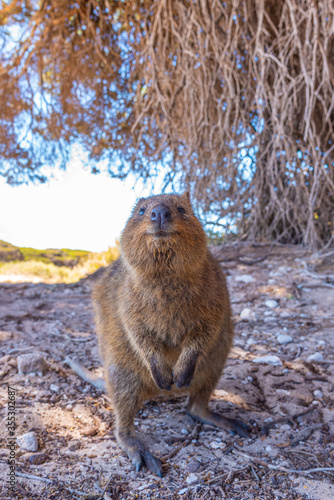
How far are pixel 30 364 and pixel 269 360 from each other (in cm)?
203

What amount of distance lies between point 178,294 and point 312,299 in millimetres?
2875

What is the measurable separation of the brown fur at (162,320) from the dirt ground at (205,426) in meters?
0.18

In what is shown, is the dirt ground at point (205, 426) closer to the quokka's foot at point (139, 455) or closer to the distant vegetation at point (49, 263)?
the quokka's foot at point (139, 455)

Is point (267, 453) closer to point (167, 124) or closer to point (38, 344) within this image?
point (38, 344)

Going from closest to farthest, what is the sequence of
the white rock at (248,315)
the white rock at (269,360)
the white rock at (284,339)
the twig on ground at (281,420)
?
the twig on ground at (281,420), the white rock at (269,360), the white rock at (284,339), the white rock at (248,315)

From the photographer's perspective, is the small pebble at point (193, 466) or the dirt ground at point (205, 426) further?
the small pebble at point (193, 466)

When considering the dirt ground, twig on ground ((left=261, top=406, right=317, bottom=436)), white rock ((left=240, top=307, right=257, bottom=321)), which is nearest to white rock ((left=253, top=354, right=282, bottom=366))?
the dirt ground

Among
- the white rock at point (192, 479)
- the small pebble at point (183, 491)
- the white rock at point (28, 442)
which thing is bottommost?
the small pebble at point (183, 491)

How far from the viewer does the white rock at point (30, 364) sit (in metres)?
3.14

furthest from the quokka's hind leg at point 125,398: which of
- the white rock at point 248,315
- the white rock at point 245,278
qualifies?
the white rock at point 245,278

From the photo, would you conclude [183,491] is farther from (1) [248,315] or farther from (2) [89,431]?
(1) [248,315]

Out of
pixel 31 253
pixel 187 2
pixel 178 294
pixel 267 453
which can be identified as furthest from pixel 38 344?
pixel 31 253

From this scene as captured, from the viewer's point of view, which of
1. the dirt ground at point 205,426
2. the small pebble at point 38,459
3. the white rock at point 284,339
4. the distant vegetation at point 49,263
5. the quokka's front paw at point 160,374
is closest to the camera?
the dirt ground at point 205,426

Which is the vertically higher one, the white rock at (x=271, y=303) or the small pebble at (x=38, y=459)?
the white rock at (x=271, y=303)
